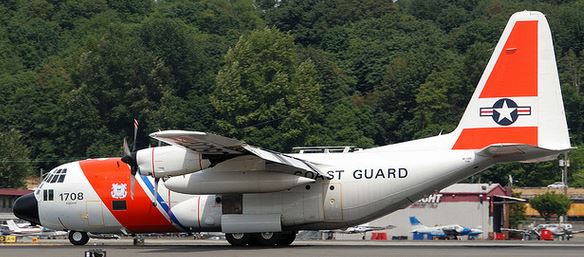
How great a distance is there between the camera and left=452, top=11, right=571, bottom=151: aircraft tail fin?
114 feet

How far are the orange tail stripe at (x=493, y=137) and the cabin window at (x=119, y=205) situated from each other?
9.84 metres

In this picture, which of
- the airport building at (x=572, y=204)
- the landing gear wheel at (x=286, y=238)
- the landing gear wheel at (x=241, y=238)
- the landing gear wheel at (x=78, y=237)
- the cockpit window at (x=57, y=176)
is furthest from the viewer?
the airport building at (x=572, y=204)

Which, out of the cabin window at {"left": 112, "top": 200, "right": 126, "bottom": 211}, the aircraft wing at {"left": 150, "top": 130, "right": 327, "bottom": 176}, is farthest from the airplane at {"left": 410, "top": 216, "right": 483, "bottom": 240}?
the cabin window at {"left": 112, "top": 200, "right": 126, "bottom": 211}

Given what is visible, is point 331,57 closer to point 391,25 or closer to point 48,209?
point 391,25

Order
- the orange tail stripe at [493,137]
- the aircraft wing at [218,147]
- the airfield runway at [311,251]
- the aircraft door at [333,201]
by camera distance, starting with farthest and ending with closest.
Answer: the aircraft door at [333,201]
the orange tail stripe at [493,137]
the aircraft wing at [218,147]
the airfield runway at [311,251]

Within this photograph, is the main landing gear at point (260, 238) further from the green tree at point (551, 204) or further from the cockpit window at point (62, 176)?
the green tree at point (551, 204)

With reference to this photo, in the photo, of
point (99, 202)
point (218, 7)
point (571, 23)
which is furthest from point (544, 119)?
point (218, 7)

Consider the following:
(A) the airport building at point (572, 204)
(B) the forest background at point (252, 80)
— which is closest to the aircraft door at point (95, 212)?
(B) the forest background at point (252, 80)

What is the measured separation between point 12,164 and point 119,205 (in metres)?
44.4

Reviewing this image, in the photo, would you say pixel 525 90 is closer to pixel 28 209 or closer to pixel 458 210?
pixel 28 209

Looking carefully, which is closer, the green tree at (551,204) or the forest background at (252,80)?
the green tree at (551,204)

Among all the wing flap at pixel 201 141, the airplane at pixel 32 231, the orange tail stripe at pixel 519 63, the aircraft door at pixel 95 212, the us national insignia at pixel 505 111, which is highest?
the orange tail stripe at pixel 519 63

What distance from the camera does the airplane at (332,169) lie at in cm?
3481

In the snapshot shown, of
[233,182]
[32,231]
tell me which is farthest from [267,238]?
[32,231]
